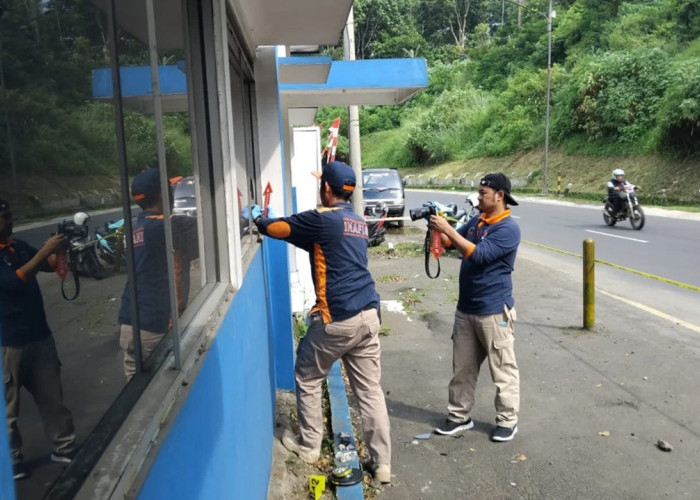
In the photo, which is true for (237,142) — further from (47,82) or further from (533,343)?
(533,343)

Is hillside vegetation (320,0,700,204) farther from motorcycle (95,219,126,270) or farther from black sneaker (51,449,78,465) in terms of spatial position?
black sneaker (51,449,78,465)

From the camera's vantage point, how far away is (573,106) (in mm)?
32719

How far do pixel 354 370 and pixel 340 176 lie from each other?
1193 mm

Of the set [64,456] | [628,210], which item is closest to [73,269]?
[64,456]

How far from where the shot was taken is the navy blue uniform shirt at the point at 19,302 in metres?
0.87

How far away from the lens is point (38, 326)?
37.2 inches

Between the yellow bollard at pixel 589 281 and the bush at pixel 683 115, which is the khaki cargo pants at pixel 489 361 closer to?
the yellow bollard at pixel 589 281

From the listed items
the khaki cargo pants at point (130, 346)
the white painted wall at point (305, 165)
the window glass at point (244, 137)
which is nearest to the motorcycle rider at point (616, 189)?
the white painted wall at point (305, 165)

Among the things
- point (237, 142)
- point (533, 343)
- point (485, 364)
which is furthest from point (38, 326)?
point (533, 343)

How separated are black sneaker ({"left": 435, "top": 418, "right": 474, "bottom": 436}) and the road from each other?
3.84 meters

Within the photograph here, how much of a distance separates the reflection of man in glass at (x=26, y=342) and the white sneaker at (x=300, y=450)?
3.33m

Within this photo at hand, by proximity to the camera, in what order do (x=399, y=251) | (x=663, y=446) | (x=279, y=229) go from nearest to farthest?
1. (x=279, y=229)
2. (x=663, y=446)
3. (x=399, y=251)

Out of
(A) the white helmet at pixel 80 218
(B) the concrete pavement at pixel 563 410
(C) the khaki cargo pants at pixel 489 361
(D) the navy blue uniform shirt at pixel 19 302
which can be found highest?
(A) the white helmet at pixel 80 218

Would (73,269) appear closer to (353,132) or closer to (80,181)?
(80,181)
